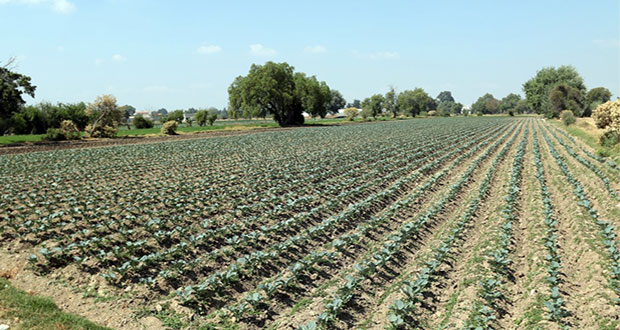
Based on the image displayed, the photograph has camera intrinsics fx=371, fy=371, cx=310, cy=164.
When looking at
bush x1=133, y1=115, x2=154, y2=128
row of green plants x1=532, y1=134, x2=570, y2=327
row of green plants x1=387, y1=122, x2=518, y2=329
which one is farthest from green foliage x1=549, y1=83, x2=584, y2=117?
bush x1=133, y1=115, x2=154, y2=128

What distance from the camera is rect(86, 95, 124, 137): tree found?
45781 mm

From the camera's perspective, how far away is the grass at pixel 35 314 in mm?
5988

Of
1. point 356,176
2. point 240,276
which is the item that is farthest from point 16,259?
point 356,176

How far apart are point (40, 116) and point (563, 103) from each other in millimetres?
90519

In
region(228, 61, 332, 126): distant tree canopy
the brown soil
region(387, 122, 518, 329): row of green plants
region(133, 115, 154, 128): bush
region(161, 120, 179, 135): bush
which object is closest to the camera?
region(387, 122, 518, 329): row of green plants

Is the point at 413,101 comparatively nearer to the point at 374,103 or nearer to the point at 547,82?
the point at 374,103

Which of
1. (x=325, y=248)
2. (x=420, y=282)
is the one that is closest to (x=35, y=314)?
(x=325, y=248)

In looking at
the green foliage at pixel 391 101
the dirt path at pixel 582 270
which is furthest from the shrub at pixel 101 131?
the green foliage at pixel 391 101

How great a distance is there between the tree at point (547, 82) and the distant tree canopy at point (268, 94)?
56.8m

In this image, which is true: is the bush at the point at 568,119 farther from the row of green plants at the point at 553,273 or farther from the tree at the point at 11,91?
the tree at the point at 11,91

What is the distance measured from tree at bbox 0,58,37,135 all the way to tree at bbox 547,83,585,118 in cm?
8355

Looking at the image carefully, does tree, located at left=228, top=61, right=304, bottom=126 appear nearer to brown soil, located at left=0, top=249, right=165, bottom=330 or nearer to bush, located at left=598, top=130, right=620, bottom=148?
bush, located at left=598, top=130, right=620, bottom=148

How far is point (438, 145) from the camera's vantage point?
3197 centimetres

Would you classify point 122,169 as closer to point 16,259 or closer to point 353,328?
point 16,259
